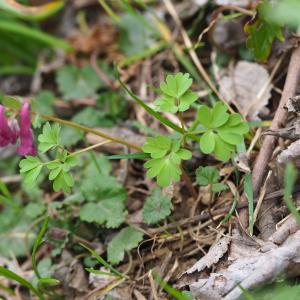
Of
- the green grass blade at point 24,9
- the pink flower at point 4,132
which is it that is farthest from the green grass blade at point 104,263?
the green grass blade at point 24,9

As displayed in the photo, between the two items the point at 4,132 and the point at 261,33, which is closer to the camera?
the point at 4,132

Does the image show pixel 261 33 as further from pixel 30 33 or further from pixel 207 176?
pixel 30 33

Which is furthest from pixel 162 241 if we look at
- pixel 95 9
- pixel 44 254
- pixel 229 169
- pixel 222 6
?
pixel 95 9

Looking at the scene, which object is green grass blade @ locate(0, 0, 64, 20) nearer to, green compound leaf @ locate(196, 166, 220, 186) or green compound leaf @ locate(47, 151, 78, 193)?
green compound leaf @ locate(47, 151, 78, 193)

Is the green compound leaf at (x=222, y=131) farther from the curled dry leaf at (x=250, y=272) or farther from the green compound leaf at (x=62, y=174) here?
the green compound leaf at (x=62, y=174)

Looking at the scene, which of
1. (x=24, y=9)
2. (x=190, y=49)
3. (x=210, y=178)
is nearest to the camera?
(x=210, y=178)

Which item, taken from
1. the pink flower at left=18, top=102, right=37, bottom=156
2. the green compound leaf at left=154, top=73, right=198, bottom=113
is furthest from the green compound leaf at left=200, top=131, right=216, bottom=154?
the pink flower at left=18, top=102, right=37, bottom=156

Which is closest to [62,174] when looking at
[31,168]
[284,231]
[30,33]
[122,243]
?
[31,168]
